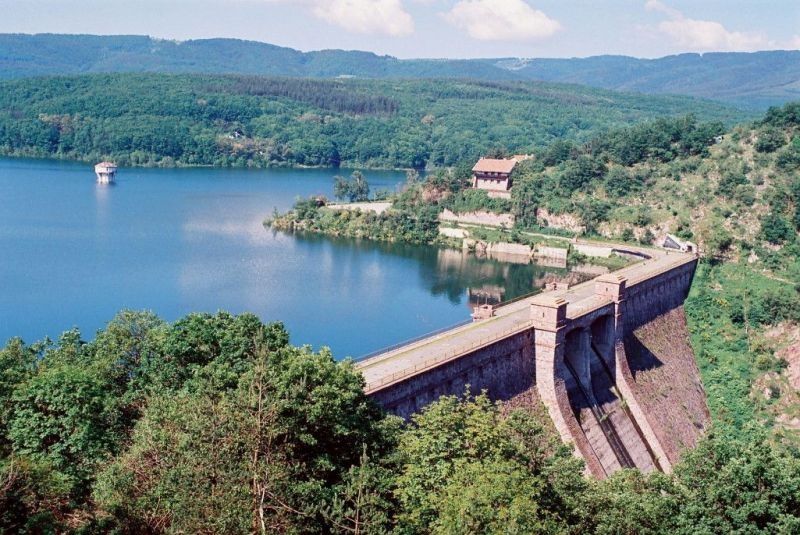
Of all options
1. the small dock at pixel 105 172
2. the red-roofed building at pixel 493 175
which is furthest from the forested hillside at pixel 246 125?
the red-roofed building at pixel 493 175

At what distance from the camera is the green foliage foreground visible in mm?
17297

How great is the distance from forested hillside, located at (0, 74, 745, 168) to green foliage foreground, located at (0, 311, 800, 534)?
435 feet

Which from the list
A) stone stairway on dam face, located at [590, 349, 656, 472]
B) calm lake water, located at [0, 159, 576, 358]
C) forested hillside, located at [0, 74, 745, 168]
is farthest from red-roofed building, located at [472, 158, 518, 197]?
forested hillside, located at [0, 74, 745, 168]

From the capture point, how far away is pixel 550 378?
1377 inches

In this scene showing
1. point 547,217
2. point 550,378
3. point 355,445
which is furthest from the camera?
point 547,217

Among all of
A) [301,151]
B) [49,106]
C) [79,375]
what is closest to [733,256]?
[79,375]

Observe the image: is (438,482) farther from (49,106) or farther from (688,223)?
(49,106)

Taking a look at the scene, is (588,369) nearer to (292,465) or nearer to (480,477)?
(480,477)

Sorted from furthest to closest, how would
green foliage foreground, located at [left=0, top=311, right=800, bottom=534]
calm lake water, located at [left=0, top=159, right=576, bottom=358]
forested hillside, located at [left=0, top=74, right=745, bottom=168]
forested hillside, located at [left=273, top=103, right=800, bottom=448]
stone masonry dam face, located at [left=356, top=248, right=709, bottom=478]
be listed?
forested hillside, located at [left=0, top=74, right=745, bottom=168] < calm lake water, located at [left=0, top=159, right=576, bottom=358] < forested hillside, located at [left=273, top=103, right=800, bottom=448] < stone masonry dam face, located at [left=356, top=248, right=709, bottom=478] < green foliage foreground, located at [left=0, top=311, right=800, bottom=534]

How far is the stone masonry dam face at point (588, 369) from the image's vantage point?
30672mm

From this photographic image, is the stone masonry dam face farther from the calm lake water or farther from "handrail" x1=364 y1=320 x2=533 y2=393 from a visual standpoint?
the calm lake water

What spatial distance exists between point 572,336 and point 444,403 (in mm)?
18265

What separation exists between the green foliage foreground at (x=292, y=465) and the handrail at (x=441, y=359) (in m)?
2.77

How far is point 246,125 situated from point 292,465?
158 meters
